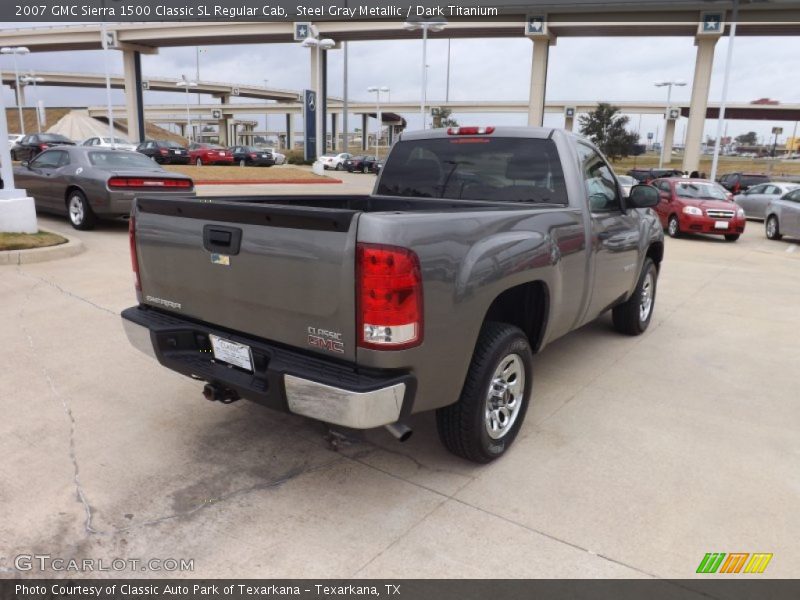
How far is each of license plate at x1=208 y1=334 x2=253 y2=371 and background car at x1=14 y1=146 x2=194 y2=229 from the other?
7435 mm

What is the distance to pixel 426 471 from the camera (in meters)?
3.46

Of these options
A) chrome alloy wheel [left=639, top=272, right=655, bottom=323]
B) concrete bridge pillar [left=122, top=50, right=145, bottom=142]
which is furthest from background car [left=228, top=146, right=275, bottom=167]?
chrome alloy wheel [left=639, top=272, right=655, bottom=323]

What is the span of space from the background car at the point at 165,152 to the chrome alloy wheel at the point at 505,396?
117 feet

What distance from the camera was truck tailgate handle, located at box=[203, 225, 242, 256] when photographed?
9.96ft

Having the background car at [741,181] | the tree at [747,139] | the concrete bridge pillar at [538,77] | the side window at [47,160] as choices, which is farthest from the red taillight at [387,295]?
the tree at [747,139]

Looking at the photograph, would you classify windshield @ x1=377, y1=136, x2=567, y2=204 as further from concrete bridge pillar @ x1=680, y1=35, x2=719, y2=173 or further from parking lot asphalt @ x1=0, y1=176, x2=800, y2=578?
concrete bridge pillar @ x1=680, y1=35, x2=719, y2=173

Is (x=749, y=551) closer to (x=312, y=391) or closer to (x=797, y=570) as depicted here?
(x=797, y=570)

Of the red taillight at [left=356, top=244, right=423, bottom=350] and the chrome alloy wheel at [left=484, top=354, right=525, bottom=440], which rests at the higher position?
the red taillight at [left=356, top=244, right=423, bottom=350]

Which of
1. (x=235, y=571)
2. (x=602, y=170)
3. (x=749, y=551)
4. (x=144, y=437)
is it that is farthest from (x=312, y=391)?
(x=602, y=170)

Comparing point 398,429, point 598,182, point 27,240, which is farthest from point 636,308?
point 27,240

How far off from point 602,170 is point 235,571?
163 inches

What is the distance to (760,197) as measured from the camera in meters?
20.5

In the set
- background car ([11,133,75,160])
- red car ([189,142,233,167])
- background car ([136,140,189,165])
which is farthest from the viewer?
red car ([189,142,233,167])

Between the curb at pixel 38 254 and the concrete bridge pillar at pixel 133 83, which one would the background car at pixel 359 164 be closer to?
the concrete bridge pillar at pixel 133 83
